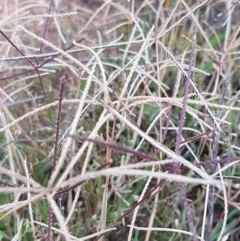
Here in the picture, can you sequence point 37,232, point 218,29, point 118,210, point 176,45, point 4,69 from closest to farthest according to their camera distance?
point 37,232 → point 118,210 → point 4,69 → point 176,45 → point 218,29

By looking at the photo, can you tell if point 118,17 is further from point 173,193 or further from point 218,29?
point 173,193

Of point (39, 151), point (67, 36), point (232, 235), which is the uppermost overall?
point (67, 36)

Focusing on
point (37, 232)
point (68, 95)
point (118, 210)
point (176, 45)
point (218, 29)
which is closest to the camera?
point (37, 232)

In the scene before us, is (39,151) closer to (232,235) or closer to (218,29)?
(232,235)

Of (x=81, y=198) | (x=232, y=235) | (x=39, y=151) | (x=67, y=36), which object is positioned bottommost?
(x=232, y=235)

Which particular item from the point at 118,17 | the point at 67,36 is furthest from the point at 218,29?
the point at 67,36

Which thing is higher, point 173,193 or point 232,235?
point 173,193

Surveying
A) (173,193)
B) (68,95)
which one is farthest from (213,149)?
(68,95)

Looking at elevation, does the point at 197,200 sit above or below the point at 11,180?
below

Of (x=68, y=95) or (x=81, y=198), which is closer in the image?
(x=81, y=198)
